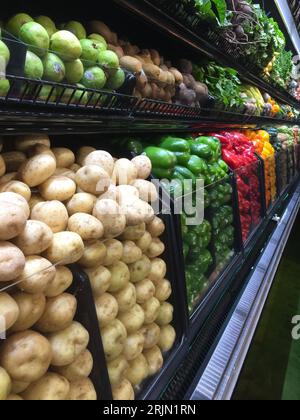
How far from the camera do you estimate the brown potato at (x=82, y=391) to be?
31.2 inches

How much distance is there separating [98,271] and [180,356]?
49cm

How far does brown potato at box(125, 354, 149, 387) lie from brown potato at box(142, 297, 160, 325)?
12 centimetres

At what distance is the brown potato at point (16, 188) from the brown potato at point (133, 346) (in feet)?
1.71

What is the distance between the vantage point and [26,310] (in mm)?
692

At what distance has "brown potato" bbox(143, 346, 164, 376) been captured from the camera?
1.09 meters

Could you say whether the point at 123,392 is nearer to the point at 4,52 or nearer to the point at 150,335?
the point at 150,335

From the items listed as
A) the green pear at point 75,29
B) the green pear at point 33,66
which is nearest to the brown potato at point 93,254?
the green pear at point 33,66

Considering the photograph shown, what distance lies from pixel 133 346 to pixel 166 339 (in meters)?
0.21

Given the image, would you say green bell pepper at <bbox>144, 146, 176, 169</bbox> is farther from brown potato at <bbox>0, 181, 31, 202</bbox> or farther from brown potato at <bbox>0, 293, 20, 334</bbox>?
brown potato at <bbox>0, 293, 20, 334</bbox>

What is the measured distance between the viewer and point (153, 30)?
196cm

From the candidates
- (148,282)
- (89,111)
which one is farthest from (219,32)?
(148,282)

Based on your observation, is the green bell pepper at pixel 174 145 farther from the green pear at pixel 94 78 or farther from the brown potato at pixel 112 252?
the brown potato at pixel 112 252
